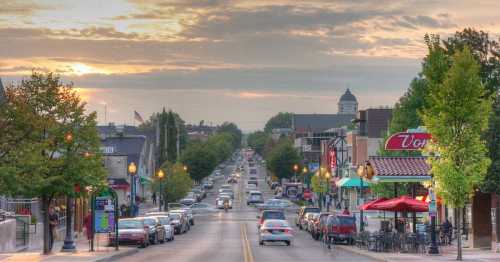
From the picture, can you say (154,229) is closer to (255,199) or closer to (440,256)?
(440,256)

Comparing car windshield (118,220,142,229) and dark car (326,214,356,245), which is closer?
car windshield (118,220,142,229)

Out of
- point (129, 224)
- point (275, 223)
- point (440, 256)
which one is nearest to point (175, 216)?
point (275, 223)

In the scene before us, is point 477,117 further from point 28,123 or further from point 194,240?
point 194,240

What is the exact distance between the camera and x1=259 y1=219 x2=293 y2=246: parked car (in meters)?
53.3

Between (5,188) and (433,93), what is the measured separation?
1834cm

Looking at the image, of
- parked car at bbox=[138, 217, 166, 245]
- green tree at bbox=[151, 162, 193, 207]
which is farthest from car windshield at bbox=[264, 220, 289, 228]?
green tree at bbox=[151, 162, 193, 207]

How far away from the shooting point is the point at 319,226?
6156 cm

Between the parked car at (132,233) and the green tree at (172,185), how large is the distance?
2231 inches

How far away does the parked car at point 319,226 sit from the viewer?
59.5 metres

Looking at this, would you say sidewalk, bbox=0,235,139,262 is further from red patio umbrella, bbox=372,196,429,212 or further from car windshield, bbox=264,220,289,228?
red patio umbrella, bbox=372,196,429,212

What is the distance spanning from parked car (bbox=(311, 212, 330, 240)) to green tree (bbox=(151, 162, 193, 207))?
45950mm

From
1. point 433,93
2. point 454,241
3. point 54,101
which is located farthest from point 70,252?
point 454,241

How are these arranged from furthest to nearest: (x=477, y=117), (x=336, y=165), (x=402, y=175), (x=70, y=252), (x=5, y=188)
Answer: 1. (x=336, y=165)
2. (x=402, y=175)
3. (x=70, y=252)
4. (x=477, y=117)
5. (x=5, y=188)

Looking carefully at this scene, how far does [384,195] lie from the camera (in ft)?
252
